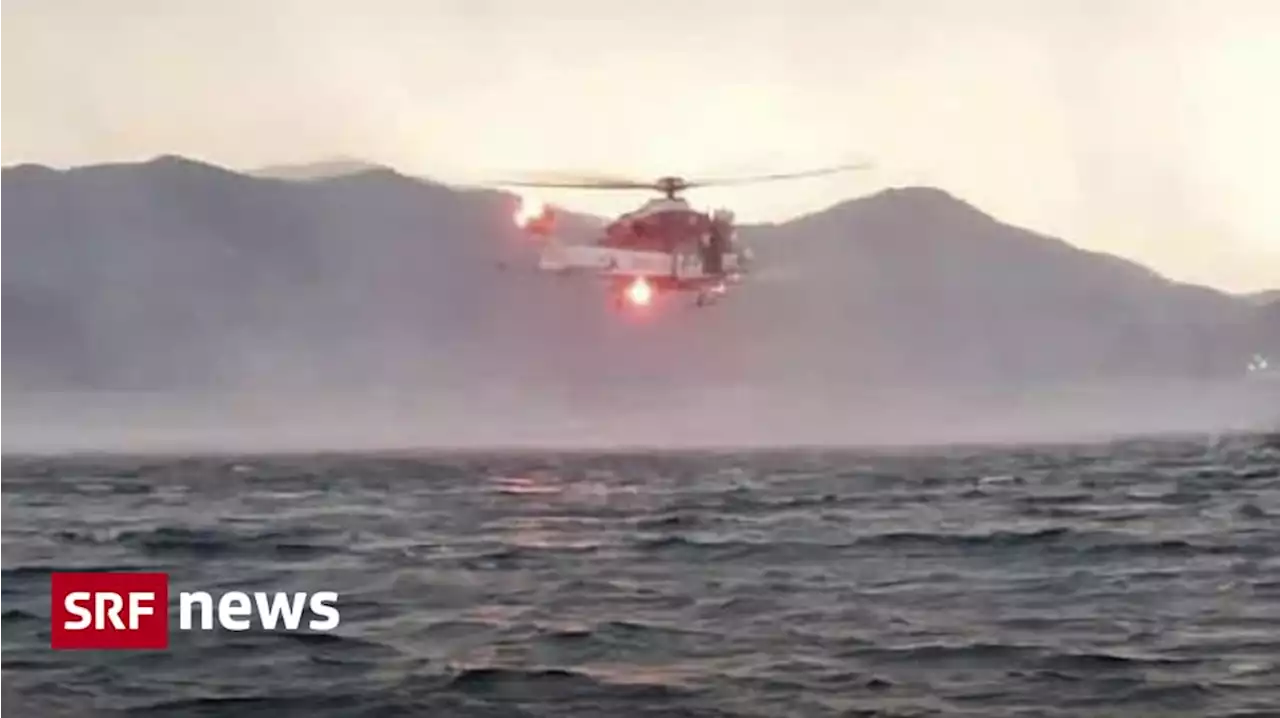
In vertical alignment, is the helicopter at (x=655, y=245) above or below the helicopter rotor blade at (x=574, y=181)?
below

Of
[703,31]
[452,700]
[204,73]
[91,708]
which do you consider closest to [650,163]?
[703,31]

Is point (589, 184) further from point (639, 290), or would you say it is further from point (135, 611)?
point (135, 611)

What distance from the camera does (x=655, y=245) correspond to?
8.63 feet

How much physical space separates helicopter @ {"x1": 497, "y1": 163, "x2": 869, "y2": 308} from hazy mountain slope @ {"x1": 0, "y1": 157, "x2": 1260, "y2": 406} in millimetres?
31

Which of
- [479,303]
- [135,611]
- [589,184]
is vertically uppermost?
[589,184]

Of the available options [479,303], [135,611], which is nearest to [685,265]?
[479,303]

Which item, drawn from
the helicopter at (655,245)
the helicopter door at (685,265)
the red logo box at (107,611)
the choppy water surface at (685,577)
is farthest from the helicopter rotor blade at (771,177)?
the red logo box at (107,611)

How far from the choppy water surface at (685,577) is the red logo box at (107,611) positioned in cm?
2

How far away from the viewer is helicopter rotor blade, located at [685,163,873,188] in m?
2.64

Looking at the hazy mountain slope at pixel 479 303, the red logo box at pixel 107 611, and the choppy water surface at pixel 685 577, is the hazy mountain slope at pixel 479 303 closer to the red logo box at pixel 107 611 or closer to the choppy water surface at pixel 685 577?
the choppy water surface at pixel 685 577

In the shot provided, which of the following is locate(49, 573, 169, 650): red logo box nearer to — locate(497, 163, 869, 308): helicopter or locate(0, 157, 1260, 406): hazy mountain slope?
locate(0, 157, 1260, 406): hazy mountain slope

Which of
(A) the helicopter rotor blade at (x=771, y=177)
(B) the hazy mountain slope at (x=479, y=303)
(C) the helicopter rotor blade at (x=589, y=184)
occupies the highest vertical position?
(A) the helicopter rotor blade at (x=771, y=177)

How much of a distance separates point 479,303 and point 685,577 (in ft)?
1.75

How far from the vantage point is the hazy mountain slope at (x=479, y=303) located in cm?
260
